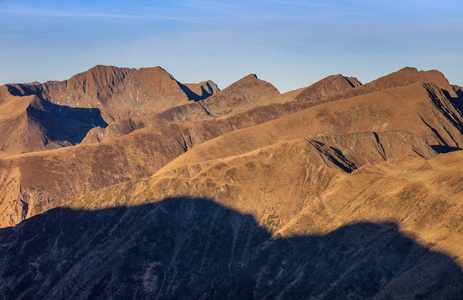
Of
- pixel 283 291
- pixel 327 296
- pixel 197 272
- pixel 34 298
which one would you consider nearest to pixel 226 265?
pixel 197 272

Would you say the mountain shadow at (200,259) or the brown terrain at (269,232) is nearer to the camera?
the mountain shadow at (200,259)

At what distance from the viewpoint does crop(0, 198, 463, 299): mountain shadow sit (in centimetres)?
11375

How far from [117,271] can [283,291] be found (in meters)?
45.0

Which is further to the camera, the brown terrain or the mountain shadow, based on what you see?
the brown terrain

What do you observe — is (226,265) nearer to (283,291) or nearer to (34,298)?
(283,291)

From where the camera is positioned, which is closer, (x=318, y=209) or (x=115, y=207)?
(x=318, y=209)

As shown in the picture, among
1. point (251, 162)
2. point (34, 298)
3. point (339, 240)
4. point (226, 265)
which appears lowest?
point (34, 298)

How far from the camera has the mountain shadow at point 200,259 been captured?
373 ft

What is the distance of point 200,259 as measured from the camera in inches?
5846

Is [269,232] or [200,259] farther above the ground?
[269,232]

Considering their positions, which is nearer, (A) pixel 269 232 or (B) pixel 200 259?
(B) pixel 200 259

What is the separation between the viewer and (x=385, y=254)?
11812cm

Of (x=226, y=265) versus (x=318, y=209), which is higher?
(x=318, y=209)

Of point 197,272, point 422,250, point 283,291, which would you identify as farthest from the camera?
point 197,272
